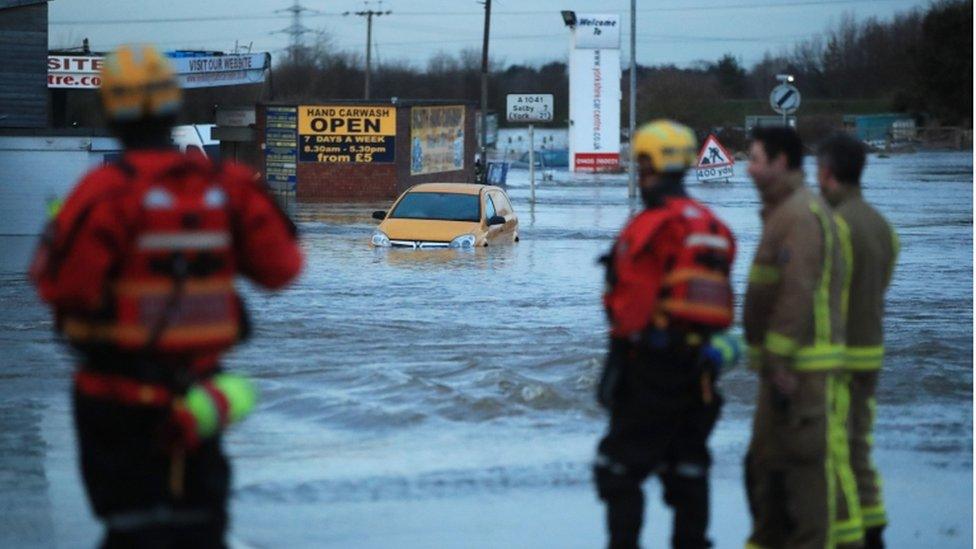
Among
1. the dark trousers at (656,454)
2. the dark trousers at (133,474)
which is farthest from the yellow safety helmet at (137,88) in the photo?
the dark trousers at (656,454)

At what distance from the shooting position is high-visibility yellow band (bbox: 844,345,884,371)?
22.1 ft

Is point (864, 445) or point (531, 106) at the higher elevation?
point (531, 106)

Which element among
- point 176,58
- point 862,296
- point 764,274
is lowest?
point 862,296

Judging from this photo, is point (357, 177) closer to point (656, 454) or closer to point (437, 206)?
point (437, 206)

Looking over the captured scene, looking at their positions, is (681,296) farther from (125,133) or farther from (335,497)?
(335,497)

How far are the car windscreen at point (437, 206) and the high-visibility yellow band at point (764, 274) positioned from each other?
713 inches

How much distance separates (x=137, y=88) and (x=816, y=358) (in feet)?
9.37

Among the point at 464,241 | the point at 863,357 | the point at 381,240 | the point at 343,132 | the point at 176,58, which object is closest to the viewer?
the point at 863,357

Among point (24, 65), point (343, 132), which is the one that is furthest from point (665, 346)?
point (343, 132)

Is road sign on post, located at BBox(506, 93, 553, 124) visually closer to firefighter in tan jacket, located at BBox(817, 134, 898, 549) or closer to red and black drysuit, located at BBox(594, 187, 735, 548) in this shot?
firefighter in tan jacket, located at BBox(817, 134, 898, 549)

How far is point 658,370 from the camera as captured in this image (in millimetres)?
5895

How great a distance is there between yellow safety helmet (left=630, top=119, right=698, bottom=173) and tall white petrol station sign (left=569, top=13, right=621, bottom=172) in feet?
198

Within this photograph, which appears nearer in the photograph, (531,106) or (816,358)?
(816,358)

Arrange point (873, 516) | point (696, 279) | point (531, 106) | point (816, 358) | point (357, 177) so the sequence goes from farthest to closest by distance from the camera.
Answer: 1. point (357, 177)
2. point (531, 106)
3. point (873, 516)
4. point (816, 358)
5. point (696, 279)
